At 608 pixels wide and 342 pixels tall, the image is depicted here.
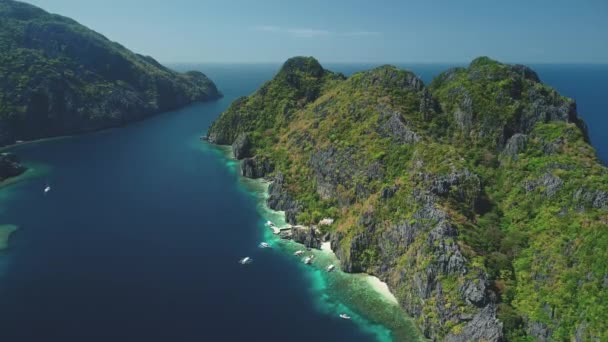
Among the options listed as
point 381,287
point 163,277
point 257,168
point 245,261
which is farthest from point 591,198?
point 257,168

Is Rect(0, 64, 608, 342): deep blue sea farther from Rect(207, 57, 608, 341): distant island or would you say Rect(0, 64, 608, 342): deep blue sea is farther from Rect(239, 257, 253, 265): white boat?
Rect(207, 57, 608, 341): distant island

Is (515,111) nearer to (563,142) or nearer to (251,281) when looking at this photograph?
(563,142)

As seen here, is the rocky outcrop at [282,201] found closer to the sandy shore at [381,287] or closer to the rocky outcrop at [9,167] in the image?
the sandy shore at [381,287]

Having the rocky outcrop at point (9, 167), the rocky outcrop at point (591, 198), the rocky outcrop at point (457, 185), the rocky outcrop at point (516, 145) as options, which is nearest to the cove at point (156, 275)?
the rocky outcrop at point (9, 167)

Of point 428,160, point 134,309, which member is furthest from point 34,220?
point 428,160

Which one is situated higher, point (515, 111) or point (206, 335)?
point (515, 111)
